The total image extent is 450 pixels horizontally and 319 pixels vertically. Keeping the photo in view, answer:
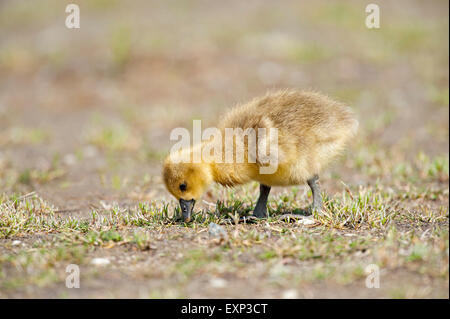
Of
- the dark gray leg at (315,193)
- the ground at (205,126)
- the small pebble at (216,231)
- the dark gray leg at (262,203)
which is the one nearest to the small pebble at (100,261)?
the ground at (205,126)

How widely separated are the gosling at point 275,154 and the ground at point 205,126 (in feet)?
1.10

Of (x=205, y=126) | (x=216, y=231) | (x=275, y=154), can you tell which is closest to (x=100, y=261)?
(x=216, y=231)

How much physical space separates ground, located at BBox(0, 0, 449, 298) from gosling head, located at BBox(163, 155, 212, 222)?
0.22m

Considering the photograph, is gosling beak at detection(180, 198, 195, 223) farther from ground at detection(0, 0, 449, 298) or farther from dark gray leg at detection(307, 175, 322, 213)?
dark gray leg at detection(307, 175, 322, 213)

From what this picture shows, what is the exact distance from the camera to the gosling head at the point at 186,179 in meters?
4.91

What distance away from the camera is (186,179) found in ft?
16.1

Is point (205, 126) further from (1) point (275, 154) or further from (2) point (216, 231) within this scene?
(2) point (216, 231)

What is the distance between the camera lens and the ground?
12.9 feet

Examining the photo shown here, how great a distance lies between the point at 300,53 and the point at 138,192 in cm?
662

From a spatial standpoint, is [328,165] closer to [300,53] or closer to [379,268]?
[379,268]

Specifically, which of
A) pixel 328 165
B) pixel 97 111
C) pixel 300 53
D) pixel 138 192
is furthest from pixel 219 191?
pixel 300 53

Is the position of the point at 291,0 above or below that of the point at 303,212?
above
